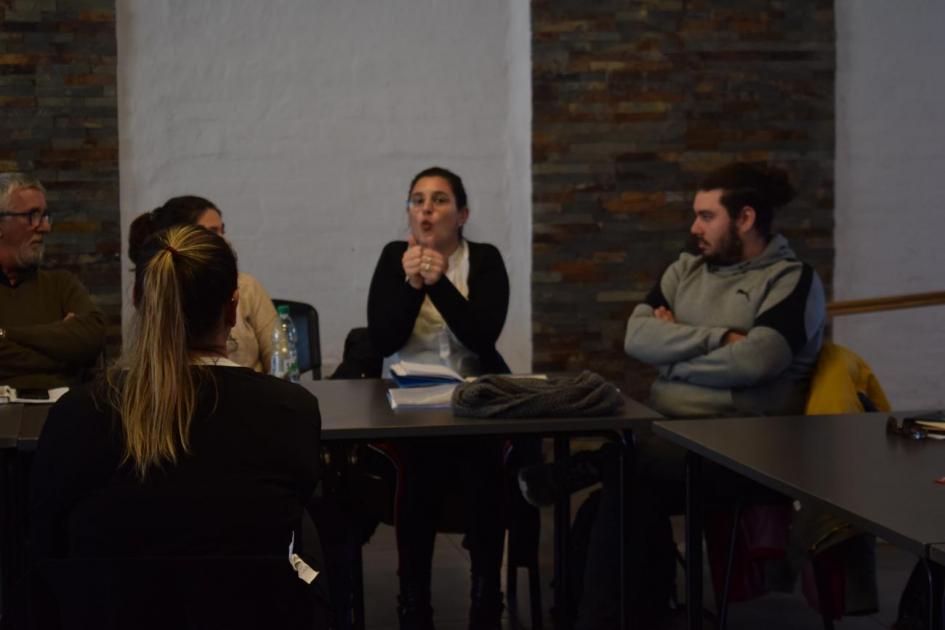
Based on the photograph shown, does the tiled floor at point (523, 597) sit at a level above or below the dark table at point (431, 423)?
below

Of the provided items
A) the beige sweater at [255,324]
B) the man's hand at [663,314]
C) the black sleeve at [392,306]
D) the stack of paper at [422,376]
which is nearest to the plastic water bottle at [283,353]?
the beige sweater at [255,324]

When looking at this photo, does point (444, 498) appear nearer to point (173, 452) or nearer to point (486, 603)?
point (486, 603)

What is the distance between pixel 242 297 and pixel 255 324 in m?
0.09

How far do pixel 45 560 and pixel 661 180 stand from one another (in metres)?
4.02

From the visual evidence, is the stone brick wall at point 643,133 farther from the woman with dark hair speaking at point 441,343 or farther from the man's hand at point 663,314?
the man's hand at point 663,314

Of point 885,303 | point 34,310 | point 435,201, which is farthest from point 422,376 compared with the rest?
point 885,303

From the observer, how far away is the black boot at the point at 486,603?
3.37 metres

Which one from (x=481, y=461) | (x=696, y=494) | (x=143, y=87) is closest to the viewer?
(x=696, y=494)

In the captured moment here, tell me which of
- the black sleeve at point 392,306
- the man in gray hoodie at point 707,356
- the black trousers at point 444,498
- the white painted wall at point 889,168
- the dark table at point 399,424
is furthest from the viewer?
the white painted wall at point 889,168

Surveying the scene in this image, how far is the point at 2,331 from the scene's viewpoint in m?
3.57

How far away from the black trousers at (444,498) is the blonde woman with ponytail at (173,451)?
134 centimetres

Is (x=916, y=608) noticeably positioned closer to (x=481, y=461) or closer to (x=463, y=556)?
(x=481, y=461)

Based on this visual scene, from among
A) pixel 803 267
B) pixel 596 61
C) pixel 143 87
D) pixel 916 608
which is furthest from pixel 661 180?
pixel 916 608

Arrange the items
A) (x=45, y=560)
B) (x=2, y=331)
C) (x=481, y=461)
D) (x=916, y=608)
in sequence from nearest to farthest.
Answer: (x=45, y=560) < (x=916, y=608) < (x=481, y=461) < (x=2, y=331)
